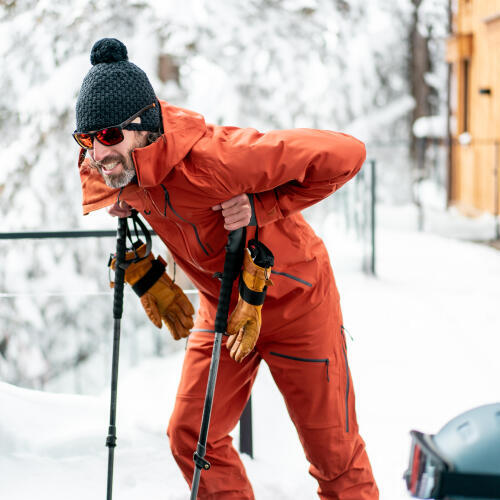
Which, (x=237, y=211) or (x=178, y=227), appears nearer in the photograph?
(x=237, y=211)

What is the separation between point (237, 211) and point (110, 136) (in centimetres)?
41

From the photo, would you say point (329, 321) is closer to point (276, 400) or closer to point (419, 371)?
point (276, 400)

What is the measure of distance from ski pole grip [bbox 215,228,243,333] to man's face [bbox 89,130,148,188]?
1.14 ft

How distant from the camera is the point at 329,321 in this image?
234cm

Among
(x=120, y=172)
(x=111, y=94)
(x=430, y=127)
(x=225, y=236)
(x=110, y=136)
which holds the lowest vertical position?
(x=430, y=127)

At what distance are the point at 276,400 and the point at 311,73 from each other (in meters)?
6.49

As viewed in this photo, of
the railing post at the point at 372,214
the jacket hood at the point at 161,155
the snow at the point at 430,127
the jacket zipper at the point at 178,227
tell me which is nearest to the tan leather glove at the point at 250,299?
the jacket zipper at the point at 178,227

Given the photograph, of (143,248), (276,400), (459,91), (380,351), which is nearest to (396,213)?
(459,91)

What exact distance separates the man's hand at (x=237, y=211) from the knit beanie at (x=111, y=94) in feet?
1.00

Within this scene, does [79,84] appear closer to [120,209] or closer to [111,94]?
[120,209]

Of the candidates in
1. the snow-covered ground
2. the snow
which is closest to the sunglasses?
the snow-covered ground

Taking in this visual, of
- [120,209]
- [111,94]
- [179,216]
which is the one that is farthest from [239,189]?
[120,209]

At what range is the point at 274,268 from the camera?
7.34ft

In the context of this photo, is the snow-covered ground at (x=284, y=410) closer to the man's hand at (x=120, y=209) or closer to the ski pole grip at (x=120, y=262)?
Answer: the ski pole grip at (x=120, y=262)
